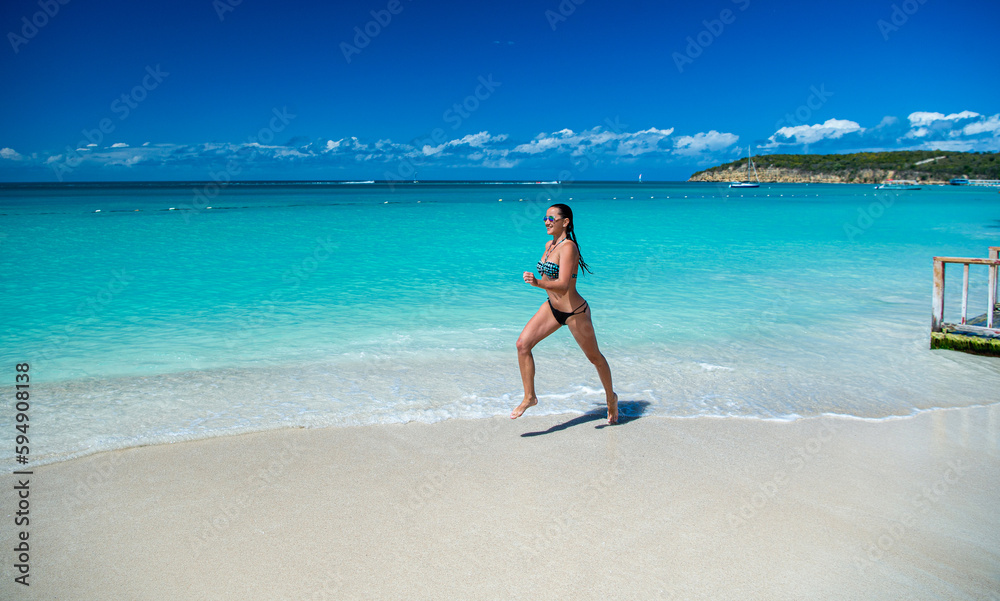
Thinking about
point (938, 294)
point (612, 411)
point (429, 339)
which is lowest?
point (612, 411)

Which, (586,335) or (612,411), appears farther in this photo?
(612,411)

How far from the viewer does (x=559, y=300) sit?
467cm

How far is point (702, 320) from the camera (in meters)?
9.79

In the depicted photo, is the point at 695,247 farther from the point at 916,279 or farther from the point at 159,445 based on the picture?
the point at 159,445

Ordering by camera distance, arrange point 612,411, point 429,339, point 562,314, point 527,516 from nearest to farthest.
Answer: point 527,516, point 562,314, point 612,411, point 429,339

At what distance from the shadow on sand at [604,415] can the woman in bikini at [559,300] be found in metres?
0.30

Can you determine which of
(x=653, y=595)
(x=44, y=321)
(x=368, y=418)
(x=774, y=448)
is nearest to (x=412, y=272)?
(x=44, y=321)
